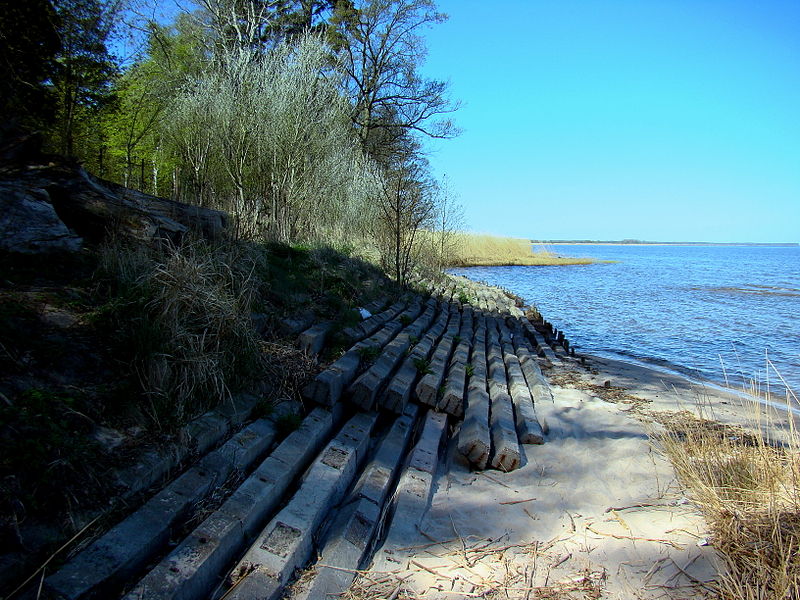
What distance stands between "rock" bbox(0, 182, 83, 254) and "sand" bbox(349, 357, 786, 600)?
3052 millimetres

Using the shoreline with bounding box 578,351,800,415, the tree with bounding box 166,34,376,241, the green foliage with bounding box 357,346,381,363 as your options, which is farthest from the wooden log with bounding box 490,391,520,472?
the tree with bounding box 166,34,376,241

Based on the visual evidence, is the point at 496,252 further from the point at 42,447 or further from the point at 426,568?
the point at 42,447

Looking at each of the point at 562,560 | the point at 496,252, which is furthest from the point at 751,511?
the point at 496,252

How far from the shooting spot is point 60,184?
4.22 m

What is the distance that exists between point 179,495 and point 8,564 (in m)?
0.74

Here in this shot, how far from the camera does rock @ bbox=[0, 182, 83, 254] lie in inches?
137

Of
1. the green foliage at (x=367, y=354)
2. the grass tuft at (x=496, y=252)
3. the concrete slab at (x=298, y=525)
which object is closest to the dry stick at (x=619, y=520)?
the concrete slab at (x=298, y=525)

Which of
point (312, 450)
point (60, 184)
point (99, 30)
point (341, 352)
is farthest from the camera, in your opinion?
point (99, 30)

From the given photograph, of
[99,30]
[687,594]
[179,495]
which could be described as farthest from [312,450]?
[99,30]

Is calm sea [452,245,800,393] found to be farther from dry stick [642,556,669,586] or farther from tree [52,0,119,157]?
tree [52,0,119,157]

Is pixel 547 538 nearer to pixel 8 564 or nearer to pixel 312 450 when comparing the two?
pixel 312 450

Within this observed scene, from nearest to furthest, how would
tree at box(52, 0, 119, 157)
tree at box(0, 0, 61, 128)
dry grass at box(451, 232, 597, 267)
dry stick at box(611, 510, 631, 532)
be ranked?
dry stick at box(611, 510, 631, 532) → tree at box(0, 0, 61, 128) → tree at box(52, 0, 119, 157) → dry grass at box(451, 232, 597, 267)

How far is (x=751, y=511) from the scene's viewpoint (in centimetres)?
246

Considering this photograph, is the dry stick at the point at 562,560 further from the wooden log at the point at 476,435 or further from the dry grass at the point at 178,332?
the dry grass at the point at 178,332
